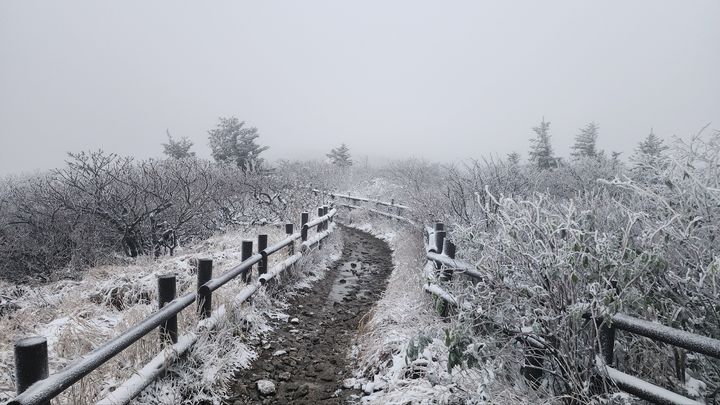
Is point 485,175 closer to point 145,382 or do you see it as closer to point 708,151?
point 708,151

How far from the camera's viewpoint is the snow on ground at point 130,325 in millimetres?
3941

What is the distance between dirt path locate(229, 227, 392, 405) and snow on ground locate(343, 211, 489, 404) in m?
0.32

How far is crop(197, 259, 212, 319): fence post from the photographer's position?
16.4ft

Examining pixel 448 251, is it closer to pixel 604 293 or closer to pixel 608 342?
pixel 608 342

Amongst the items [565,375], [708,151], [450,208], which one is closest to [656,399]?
[565,375]

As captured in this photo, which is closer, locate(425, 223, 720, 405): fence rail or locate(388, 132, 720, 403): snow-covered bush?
→ locate(425, 223, 720, 405): fence rail

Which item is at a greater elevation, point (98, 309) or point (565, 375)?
point (565, 375)

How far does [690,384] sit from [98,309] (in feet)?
24.3

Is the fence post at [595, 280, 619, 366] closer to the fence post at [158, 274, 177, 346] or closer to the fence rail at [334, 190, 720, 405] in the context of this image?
the fence rail at [334, 190, 720, 405]

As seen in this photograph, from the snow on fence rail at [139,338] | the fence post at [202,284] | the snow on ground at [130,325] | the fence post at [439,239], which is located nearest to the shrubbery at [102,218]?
the snow on ground at [130,325]

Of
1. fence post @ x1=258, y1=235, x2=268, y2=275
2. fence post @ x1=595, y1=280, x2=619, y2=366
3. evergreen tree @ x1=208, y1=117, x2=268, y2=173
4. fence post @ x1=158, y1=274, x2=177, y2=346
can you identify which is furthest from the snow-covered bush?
evergreen tree @ x1=208, y1=117, x2=268, y2=173

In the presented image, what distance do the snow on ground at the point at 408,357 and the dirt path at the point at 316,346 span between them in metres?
0.32

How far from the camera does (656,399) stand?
2.50 meters

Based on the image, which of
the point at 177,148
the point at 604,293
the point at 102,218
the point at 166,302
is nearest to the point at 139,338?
the point at 166,302
